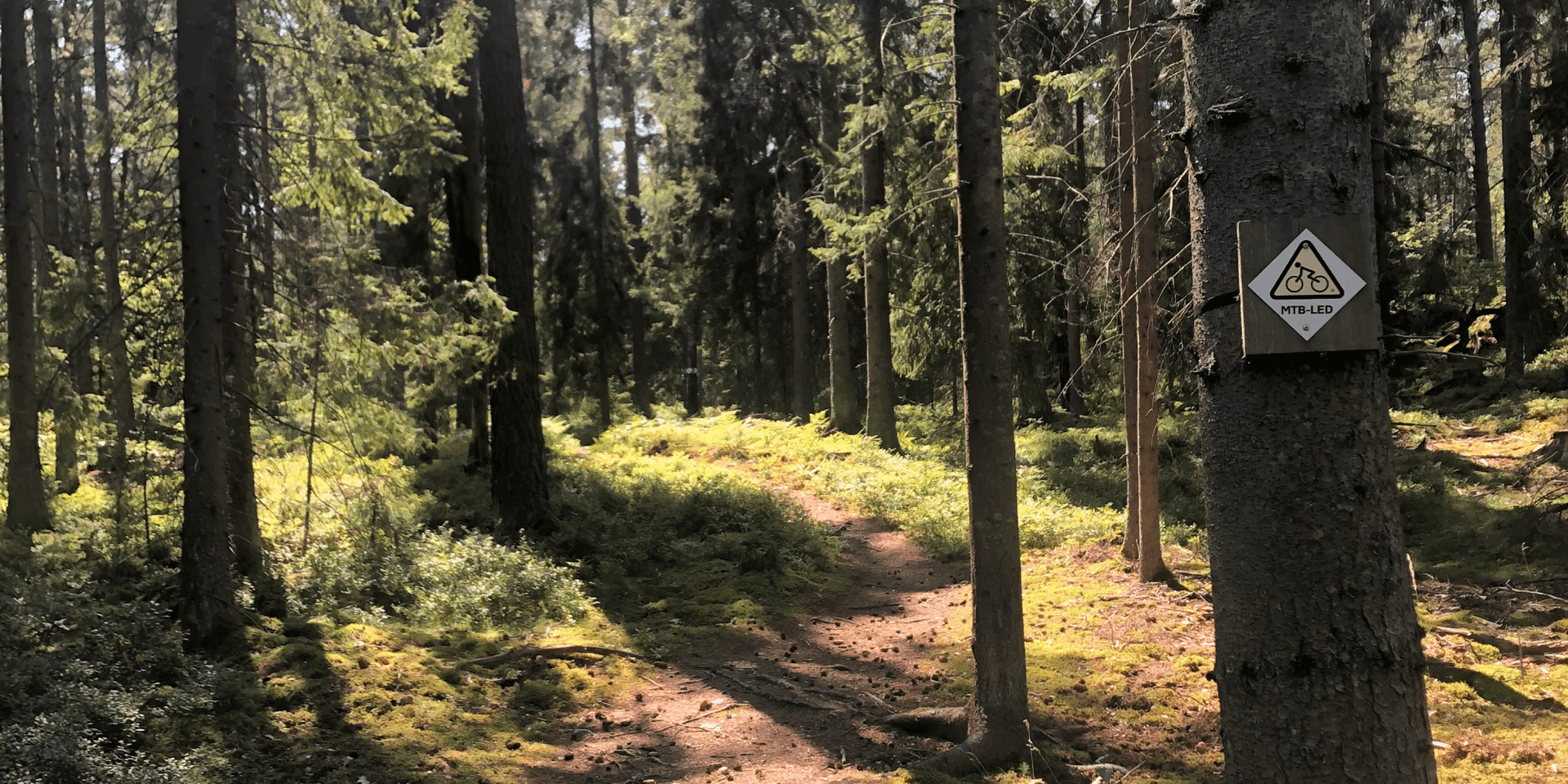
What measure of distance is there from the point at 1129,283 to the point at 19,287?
1374cm

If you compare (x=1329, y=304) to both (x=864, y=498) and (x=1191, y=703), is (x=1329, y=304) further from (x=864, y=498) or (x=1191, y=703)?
(x=864, y=498)

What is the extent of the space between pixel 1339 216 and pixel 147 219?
8147 mm

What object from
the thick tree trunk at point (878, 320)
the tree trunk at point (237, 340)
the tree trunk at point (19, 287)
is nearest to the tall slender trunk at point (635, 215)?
the thick tree trunk at point (878, 320)

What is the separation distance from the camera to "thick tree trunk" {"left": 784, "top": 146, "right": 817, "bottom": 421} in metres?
21.5

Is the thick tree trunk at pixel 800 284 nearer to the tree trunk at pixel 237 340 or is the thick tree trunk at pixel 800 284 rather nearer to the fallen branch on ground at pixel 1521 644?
the tree trunk at pixel 237 340

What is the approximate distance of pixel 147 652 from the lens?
20.3 feet

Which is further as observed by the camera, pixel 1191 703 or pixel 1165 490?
pixel 1165 490

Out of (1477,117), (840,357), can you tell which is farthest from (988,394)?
(1477,117)

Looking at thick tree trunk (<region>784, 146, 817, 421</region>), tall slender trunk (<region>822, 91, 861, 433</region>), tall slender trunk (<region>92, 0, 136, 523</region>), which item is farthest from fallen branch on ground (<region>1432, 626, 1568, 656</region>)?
thick tree trunk (<region>784, 146, 817, 421</region>)

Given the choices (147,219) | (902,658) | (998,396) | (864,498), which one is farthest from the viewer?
(864,498)

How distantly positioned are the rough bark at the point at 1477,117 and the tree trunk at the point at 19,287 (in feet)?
76.5

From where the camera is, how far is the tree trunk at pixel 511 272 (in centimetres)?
1151

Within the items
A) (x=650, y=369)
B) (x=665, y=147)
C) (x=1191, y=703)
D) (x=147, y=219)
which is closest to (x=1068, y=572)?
(x=1191, y=703)

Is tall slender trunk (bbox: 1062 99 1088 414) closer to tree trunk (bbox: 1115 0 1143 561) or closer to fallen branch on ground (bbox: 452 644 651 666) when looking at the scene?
tree trunk (bbox: 1115 0 1143 561)
